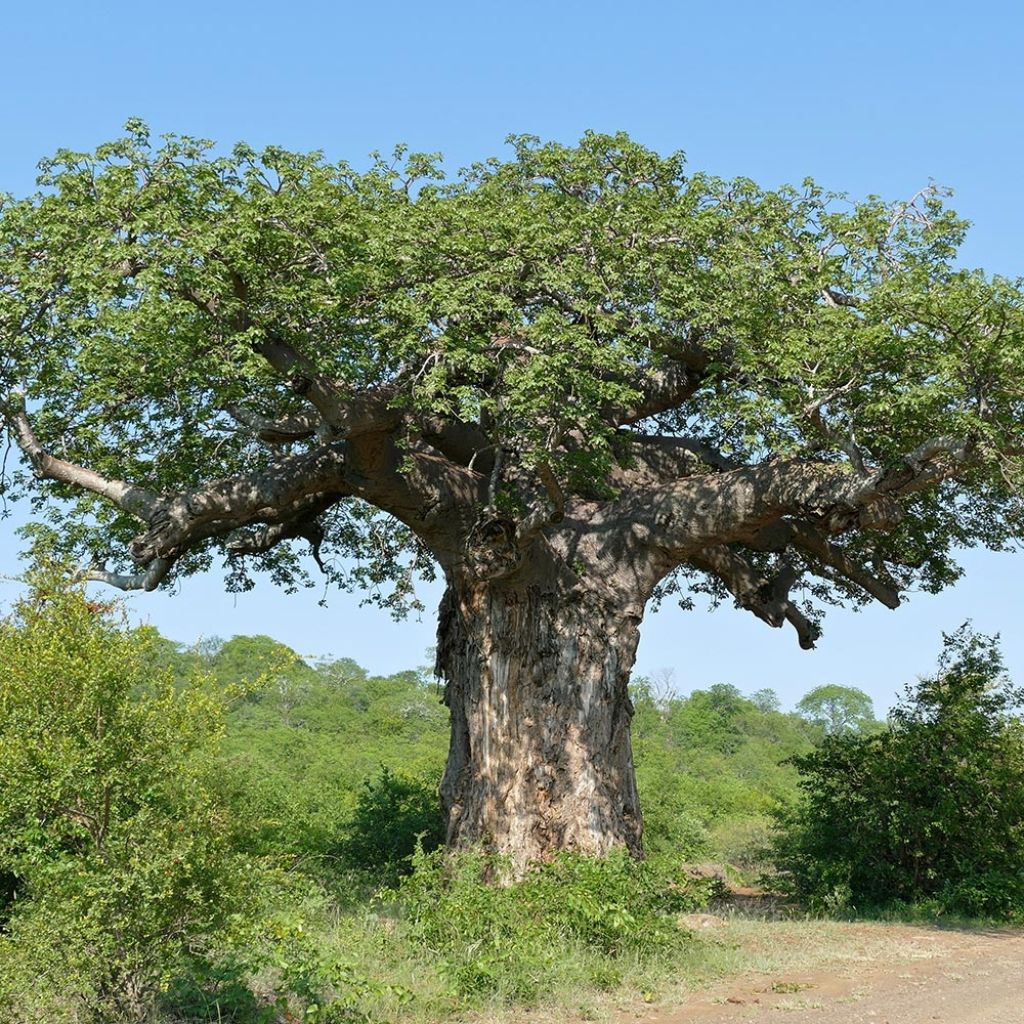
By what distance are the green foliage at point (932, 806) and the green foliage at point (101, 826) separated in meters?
9.80

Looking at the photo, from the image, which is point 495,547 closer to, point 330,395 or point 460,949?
point 330,395

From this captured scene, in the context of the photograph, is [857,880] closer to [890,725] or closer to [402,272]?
[890,725]

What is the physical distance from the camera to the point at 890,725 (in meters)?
16.1

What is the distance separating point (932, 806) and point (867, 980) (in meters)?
6.07

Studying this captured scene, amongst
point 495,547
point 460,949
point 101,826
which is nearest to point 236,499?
point 495,547

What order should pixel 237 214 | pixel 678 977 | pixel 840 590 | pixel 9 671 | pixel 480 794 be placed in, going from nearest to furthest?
pixel 9 671
pixel 678 977
pixel 237 214
pixel 480 794
pixel 840 590

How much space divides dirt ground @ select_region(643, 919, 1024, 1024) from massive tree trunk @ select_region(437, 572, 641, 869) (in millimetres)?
Answer: 1652

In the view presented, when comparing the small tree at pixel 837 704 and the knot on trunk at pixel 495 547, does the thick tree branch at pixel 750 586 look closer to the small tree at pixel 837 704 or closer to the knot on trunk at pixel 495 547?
the knot on trunk at pixel 495 547

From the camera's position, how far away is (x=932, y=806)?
49.0 feet

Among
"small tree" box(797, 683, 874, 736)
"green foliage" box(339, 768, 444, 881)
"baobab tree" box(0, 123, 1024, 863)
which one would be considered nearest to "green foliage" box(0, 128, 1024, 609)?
"baobab tree" box(0, 123, 1024, 863)

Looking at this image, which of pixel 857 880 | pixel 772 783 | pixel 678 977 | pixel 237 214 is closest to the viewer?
pixel 678 977

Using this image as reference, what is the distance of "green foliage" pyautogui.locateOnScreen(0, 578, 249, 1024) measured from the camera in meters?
6.52

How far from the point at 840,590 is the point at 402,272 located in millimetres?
8598

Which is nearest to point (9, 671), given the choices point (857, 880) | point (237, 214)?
point (237, 214)
